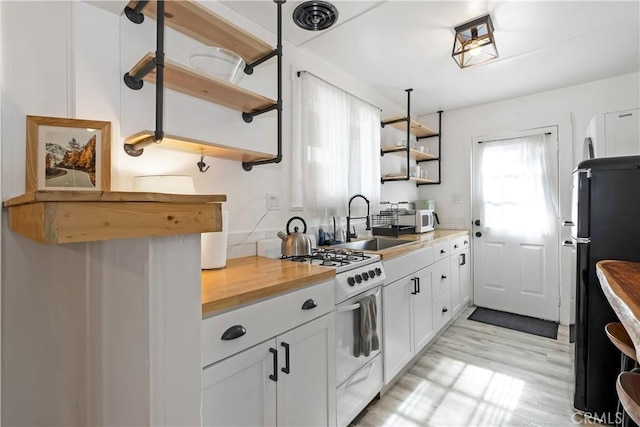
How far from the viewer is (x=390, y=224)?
3.09m

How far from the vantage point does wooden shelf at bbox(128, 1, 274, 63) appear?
1.34 m

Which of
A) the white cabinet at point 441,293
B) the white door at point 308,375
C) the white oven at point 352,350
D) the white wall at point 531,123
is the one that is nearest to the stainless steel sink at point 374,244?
the white cabinet at point 441,293

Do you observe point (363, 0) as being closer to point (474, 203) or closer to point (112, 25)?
point (112, 25)

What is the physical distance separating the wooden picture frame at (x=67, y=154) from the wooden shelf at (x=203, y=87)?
0.33 meters

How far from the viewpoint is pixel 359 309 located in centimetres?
166

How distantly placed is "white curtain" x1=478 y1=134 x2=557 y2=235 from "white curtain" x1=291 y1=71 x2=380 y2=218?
5.01ft

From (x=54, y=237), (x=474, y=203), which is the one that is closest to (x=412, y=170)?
(x=474, y=203)

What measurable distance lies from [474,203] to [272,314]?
3.25 meters

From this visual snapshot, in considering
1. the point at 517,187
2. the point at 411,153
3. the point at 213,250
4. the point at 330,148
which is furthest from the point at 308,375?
the point at 517,187

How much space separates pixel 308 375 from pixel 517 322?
282cm

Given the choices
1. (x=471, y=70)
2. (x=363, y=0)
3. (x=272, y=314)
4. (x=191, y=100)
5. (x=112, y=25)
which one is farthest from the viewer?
(x=471, y=70)

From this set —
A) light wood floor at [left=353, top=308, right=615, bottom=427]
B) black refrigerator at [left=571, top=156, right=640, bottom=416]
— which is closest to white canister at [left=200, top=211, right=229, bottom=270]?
light wood floor at [left=353, top=308, right=615, bottom=427]

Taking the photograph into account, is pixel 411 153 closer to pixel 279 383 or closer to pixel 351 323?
pixel 351 323

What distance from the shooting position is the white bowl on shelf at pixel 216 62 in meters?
1.45
